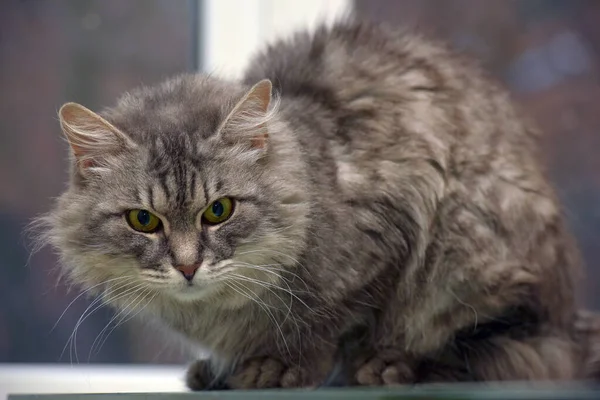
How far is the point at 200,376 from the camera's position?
174 centimetres

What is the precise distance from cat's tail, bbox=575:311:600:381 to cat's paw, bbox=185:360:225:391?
2.52 ft

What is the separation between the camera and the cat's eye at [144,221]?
1461 millimetres

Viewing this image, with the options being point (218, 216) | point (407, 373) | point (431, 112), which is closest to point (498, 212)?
point (431, 112)

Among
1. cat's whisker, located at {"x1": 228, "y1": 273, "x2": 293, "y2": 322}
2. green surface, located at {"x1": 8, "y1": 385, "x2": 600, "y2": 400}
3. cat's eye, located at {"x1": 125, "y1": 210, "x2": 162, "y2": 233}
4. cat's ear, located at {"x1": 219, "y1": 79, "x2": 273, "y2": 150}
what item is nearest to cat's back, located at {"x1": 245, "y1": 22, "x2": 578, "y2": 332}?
cat's ear, located at {"x1": 219, "y1": 79, "x2": 273, "y2": 150}

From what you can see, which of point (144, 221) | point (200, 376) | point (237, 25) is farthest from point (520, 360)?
point (237, 25)

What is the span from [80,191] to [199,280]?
322 mm

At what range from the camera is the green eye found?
1465mm

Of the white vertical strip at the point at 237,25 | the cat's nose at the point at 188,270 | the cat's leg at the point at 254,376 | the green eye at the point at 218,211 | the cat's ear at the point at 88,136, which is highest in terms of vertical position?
the white vertical strip at the point at 237,25

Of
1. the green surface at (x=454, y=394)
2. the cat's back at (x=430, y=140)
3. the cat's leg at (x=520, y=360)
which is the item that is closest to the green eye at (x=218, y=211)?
the cat's back at (x=430, y=140)

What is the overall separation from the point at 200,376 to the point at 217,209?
45 cm

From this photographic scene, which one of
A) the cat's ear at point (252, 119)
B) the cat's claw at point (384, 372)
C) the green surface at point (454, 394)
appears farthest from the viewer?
the cat's claw at point (384, 372)

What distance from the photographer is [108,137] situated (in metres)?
1.50

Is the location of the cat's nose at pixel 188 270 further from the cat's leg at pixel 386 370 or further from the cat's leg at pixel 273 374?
the cat's leg at pixel 386 370

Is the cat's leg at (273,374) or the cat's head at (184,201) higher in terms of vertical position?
the cat's head at (184,201)
